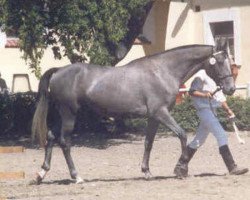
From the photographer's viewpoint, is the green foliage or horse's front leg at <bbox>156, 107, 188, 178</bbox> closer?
horse's front leg at <bbox>156, 107, 188, 178</bbox>

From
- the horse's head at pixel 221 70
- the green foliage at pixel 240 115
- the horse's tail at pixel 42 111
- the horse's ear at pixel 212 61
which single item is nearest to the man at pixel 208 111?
the horse's head at pixel 221 70

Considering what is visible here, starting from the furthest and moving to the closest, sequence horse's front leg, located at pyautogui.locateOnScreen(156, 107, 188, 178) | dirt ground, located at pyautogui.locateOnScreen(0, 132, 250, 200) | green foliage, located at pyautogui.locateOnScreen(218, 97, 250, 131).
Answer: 1. green foliage, located at pyautogui.locateOnScreen(218, 97, 250, 131)
2. horse's front leg, located at pyautogui.locateOnScreen(156, 107, 188, 178)
3. dirt ground, located at pyautogui.locateOnScreen(0, 132, 250, 200)

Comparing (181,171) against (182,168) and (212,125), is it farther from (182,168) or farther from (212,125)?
(212,125)

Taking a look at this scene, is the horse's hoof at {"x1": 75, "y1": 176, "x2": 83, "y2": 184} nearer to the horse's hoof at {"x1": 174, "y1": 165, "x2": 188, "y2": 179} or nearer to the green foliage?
the horse's hoof at {"x1": 174, "y1": 165, "x2": 188, "y2": 179}

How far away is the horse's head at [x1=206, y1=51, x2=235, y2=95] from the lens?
1106 centimetres

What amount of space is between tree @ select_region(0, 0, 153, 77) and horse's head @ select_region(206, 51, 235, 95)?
174 inches

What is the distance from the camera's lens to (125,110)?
10922 mm

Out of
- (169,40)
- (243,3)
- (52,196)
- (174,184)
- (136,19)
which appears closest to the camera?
(52,196)

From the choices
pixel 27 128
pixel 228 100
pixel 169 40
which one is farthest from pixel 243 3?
pixel 27 128

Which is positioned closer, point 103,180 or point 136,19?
point 103,180

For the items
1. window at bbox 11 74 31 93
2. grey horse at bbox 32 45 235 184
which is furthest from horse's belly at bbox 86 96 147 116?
window at bbox 11 74 31 93

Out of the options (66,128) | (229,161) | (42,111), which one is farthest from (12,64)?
(229,161)

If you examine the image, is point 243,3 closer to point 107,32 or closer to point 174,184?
point 107,32

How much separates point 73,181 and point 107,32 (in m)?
4.98
